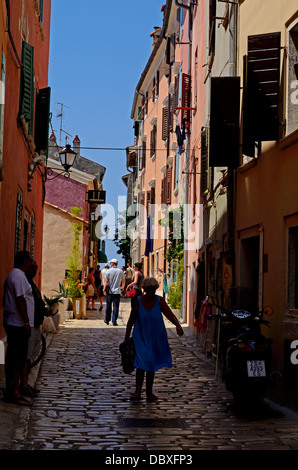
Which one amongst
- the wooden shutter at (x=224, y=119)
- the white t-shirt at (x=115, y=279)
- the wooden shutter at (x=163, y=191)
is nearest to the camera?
the wooden shutter at (x=224, y=119)

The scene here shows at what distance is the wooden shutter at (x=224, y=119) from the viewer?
12508 mm

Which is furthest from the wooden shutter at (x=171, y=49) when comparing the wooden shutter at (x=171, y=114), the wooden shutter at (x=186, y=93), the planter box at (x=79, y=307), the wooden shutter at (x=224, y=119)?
the wooden shutter at (x=224, y=119)

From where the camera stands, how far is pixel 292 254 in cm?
988

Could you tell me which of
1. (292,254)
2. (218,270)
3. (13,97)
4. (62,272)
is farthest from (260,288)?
(62,272)

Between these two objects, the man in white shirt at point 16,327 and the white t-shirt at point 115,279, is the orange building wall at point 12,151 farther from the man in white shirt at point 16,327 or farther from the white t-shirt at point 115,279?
the white t-shirt at point 115,279

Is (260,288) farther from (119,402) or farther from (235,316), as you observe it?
(119,402)

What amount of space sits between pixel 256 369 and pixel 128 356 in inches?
73.3

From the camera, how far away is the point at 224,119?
1257 centimetres

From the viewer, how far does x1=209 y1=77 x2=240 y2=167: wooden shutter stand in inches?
492

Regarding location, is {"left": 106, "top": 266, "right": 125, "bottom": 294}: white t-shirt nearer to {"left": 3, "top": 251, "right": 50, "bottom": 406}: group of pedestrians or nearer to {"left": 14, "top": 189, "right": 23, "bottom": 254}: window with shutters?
{"left": 14, "top": 189, "right": 23, "bottom": 254}: window with shutters

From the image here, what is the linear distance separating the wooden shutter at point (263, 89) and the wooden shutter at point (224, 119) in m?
1.61

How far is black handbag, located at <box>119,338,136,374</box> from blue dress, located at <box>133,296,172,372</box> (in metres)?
0.06

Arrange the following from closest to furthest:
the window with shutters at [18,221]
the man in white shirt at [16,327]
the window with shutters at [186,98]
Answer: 1. the man in white shirt at [16,327]
2. the window with shutters at [18,221]
3. the window with shutters at [186,98]

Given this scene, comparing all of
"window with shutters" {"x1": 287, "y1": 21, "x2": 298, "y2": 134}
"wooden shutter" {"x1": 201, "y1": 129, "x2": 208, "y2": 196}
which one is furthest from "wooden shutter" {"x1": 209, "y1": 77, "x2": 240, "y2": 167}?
"wooden shutter" {"x1": 201, "y1": 129, "x2": 208, "y2": 196}
